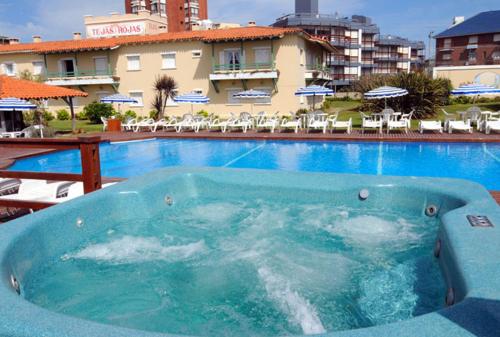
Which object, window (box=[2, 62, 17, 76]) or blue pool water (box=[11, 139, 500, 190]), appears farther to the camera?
window (box=[2, 62, 17, 76])

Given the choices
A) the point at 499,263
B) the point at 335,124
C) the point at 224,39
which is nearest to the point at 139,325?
the point at 499,263

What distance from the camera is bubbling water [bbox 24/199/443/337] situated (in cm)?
375

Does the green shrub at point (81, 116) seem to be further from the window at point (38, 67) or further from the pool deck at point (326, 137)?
the pool deck at point (326, 137)

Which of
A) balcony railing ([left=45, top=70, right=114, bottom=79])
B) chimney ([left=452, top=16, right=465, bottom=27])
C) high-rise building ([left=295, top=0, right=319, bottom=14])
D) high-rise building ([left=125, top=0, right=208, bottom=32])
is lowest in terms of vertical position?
balcony railing ([left=45, top=70, right=114, bottom=79])

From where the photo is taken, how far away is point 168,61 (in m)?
28.5

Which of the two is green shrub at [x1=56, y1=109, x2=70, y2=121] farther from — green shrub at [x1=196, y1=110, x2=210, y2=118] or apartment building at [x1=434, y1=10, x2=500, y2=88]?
apartment building at [x1=434, y1=10, x2=500, y2=88]

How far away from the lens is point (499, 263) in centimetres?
311

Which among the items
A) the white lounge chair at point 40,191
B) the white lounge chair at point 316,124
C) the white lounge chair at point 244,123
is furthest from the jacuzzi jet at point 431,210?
the white lounge chair at point 244,123

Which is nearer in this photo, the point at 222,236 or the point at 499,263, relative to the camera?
the point at 499,263

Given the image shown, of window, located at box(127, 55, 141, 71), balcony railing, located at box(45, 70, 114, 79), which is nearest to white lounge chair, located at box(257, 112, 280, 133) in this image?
window, located at box(127, 55, 141, 71)

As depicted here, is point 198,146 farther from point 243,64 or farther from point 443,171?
point 243,64

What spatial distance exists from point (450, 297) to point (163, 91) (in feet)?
86.6

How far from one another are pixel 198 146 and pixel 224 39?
12262 mm

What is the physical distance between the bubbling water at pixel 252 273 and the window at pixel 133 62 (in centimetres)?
2483
